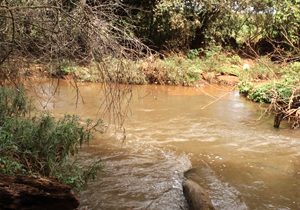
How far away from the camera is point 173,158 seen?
4.38 m

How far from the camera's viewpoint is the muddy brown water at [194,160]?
3172mm

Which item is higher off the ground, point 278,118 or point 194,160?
point 278,118

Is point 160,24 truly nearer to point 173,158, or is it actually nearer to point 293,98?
point 293,98

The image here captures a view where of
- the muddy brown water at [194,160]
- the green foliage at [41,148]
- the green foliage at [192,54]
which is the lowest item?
the muddy brown water at [194,160]

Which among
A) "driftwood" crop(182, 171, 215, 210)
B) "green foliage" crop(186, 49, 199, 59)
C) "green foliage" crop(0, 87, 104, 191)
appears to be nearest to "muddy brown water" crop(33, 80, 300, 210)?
"driftwood" crop(182, 171, 215, 210)

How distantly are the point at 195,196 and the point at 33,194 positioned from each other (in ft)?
5.65

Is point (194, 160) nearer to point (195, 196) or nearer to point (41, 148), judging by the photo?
point (195, 196)

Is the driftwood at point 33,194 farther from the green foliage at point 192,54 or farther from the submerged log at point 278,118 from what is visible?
the green foliage at point 192,54

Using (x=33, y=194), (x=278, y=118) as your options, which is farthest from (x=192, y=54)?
(x=33, y=194)

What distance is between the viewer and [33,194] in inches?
89.3

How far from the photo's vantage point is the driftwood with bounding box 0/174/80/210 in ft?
7.08

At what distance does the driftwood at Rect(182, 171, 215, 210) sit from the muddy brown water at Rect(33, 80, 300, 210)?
105mm

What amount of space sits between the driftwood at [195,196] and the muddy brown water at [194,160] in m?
0.10

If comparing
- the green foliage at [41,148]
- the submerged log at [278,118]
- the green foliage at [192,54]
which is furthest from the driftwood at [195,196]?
the green foliage at [192,54]
